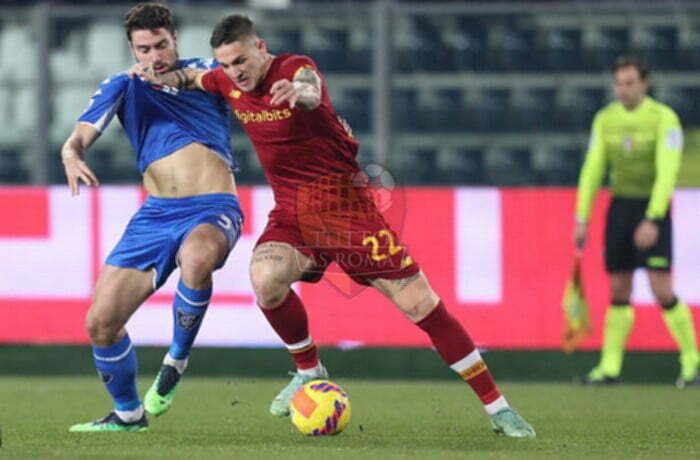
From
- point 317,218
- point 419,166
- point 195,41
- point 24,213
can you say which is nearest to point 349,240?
point 317,218

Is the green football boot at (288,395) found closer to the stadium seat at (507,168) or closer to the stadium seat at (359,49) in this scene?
the stadium seat at (507,168)

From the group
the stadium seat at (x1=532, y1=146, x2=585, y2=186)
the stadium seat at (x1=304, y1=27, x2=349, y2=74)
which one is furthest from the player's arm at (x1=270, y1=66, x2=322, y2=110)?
the stadium seat at (x1=532, y1=146, x2=585, y2=186)

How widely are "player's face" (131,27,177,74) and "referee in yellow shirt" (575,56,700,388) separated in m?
3.88

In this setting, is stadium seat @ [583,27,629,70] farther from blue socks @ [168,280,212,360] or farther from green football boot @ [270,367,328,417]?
blue socks @ [168,280,212,360]

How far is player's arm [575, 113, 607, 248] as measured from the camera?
35.9 feet

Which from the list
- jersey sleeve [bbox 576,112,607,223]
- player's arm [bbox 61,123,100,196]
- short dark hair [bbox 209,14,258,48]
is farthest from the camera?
jersey sleeve [bbox 576,112,607,223]

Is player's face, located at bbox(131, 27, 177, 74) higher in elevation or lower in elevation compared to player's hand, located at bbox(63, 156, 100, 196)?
higher

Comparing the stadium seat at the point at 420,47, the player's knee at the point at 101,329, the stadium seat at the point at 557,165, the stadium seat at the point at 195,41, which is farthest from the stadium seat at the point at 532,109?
the player's knee at the point at 101,329

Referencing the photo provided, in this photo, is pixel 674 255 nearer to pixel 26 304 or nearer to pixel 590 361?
pixel 590 361

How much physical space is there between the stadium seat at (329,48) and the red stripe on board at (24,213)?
7.05 ft

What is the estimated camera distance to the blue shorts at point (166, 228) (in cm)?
782

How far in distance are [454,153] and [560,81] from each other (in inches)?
35.3

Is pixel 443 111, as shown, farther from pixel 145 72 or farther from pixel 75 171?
pixel 75 171

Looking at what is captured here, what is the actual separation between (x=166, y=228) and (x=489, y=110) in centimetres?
456
